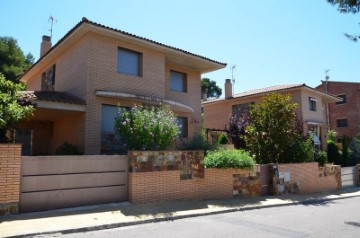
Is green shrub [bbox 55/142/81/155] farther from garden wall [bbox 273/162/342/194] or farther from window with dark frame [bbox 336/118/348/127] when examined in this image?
window with dark frame [bbox 336/118/348/127]

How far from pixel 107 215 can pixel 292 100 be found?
19.3 metres

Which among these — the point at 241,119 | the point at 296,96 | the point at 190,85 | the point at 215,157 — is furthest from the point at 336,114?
the point at 215,157

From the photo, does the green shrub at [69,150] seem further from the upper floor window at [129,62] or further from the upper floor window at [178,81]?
the upper floor window at [178,81]

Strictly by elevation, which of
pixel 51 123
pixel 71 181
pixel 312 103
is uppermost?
pixel 312 103

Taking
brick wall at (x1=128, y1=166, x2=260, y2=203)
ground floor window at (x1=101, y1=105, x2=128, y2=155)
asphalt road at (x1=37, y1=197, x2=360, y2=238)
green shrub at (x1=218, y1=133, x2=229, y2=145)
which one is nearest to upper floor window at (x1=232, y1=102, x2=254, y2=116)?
green shrub at (x1=218, y1=133, x2=229, y2=145)

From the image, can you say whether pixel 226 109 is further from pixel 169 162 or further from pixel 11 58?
pixel 11 58

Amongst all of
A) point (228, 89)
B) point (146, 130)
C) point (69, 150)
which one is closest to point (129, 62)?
point (69, 150)

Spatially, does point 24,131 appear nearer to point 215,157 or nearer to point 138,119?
point 138,119

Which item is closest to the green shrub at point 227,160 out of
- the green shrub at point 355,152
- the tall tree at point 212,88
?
the green shrub at point 355,152

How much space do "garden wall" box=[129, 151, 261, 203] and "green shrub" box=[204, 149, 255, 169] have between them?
223 millimetres

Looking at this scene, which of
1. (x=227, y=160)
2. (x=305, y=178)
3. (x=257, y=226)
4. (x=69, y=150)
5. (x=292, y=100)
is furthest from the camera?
(x=292, y=100)

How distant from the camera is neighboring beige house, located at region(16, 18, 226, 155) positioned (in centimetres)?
1294

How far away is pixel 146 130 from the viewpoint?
410 inches

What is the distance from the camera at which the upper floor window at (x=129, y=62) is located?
47.0 ft
